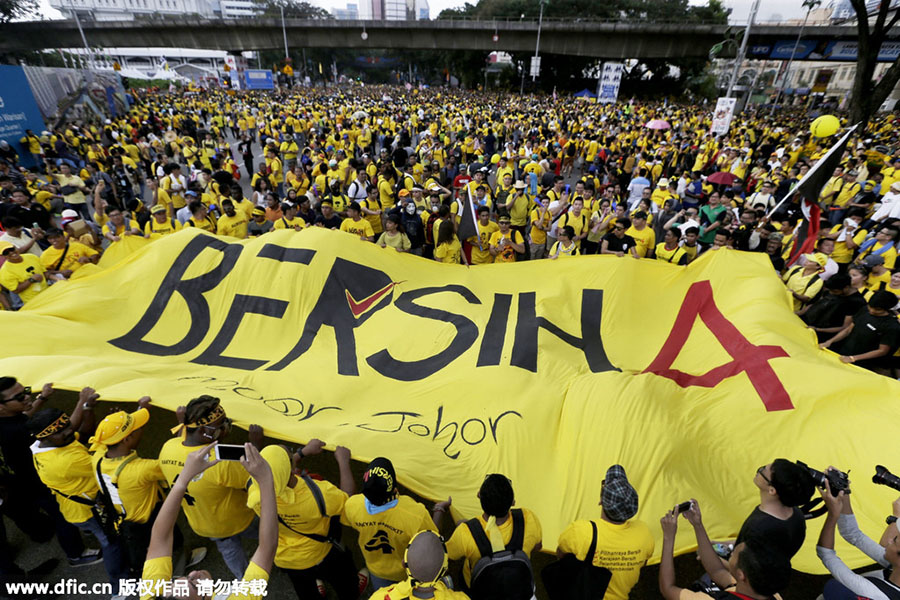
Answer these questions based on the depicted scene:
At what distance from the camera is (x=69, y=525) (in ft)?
11.4

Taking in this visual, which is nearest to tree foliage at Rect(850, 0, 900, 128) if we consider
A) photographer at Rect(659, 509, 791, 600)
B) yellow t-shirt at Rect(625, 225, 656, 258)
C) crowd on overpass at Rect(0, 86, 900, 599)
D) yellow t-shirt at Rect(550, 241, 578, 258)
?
crowd on overpass at Rect(0, 86, 900, 599)

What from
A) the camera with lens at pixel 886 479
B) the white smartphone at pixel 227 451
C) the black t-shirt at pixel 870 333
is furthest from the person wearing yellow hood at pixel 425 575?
the black t-shirt at pixel 870 333

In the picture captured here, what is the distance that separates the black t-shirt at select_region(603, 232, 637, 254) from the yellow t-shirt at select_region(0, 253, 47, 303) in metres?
7.66

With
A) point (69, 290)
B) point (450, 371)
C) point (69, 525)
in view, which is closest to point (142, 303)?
point (69, 290)

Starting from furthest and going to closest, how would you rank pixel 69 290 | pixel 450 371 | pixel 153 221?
pixel 153 221 → pixel 69 290 → pixel 450 371

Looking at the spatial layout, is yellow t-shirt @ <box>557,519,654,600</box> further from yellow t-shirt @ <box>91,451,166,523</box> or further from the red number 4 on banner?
yellow t-shirt @ <box>91,451,166,523</box>

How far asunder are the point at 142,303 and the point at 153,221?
286cm

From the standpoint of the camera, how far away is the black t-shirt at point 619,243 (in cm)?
659

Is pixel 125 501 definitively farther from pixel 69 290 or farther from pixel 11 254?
pixel 11 254

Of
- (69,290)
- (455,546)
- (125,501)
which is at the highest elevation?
(69,290)

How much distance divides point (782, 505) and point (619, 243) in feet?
15.3

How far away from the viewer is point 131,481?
290cm

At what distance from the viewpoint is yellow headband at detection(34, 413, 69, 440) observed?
292cm

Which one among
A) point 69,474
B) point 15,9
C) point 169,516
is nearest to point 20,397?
point 69,474
